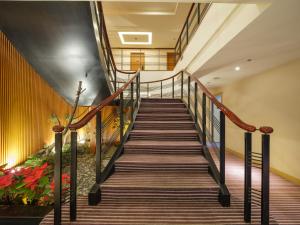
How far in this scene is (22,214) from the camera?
1.82m

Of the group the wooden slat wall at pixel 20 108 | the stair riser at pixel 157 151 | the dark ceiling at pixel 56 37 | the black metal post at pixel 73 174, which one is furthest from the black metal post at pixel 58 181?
the wooden slat wall at pixel 20 108

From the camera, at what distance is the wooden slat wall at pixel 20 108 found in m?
3.83

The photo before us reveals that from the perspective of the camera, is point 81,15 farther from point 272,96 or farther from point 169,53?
point 169,53

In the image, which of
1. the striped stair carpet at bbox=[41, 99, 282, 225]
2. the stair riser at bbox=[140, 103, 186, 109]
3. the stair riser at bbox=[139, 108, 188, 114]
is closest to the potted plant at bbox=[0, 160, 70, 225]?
the striped stair carpet at bbox=[41, 99, 282, 225]

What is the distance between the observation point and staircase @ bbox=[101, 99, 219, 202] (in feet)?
7.39

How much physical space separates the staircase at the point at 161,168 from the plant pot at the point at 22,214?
0.63m

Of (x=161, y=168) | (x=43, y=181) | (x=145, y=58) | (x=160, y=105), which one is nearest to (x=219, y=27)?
(x=160, y=105)

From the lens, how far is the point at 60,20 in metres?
2.89

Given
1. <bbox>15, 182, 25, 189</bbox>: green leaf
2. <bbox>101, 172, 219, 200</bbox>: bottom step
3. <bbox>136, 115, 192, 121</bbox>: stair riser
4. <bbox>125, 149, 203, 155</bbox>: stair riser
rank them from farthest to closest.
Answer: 1. <bbox>136, 115, 192, 121</bbox>: stair riser
2. <bbox>125, 149, 203, 155</bbox>: stair riser
3. <bbox>101, 172, 219, 200</bbox>: bottom step
4. <bbox>15, 182, 25, 189</bbox>: green leaf

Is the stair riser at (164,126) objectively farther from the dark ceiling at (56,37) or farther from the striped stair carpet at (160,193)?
the dark ceiling at (56,37)

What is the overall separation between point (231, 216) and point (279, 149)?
3139mm

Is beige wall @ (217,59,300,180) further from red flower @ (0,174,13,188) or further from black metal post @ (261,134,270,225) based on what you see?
red flower @ (0,174,13,188)

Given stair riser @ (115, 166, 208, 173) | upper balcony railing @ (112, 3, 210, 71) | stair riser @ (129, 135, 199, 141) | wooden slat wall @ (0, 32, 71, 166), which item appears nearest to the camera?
stair riser @ (115, 166, 208, 173)

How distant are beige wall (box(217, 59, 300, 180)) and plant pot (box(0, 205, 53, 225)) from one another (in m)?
4.31
